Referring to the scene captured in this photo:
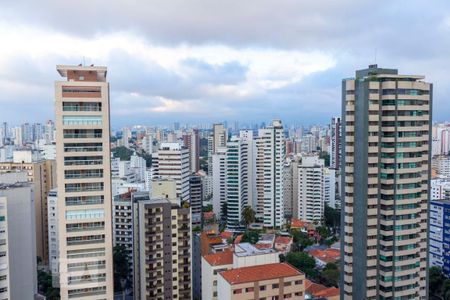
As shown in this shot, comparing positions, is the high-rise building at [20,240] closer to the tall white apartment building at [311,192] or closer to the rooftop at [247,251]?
the rooftop at [247,251]

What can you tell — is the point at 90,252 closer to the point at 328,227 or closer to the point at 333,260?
the point at 333,260

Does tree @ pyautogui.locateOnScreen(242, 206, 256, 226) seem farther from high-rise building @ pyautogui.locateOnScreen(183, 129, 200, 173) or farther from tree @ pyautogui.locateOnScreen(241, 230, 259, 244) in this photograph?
high-rise building @ pyautogui.locateOnScreen(183, 129, 200, 173)

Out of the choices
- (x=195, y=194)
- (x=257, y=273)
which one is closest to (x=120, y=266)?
(x=257, y=273)

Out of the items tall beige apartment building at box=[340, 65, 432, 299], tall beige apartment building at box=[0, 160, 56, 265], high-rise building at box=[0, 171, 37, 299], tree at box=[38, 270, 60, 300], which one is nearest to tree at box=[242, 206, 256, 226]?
tall beige apartment building at box=[0, 160, 56, 265]

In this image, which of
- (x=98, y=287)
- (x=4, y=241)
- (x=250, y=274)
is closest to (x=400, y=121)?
(x=250, y=274)

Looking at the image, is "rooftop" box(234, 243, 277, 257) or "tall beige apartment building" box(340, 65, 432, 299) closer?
"rooftop" box(234, 243, 277, 257)

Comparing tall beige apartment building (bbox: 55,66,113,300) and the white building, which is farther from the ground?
tall beige apartment building (bbox: 55,66,113,300)
